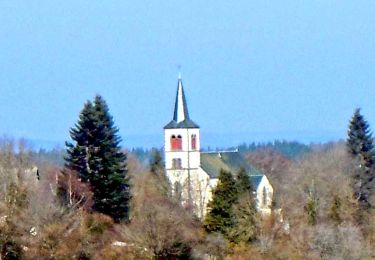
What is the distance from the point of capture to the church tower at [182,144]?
74.2 m

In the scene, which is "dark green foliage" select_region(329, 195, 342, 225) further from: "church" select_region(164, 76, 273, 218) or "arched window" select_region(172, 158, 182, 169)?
"arched window" select_region(172, 158, 182, 169)

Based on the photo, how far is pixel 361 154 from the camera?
201 ft

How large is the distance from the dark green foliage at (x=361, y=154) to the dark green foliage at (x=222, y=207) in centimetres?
1003

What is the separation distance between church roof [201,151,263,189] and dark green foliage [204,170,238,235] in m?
22.3

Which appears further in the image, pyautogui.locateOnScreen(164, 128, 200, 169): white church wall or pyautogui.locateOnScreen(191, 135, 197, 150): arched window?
pyautogui.locateOnScreen(191, 135, 197, 150): arched window

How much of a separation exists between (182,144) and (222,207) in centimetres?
2447

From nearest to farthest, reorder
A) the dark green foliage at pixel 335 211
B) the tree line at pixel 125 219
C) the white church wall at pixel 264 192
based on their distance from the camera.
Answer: the tree line at pixel 125 219 < the dark green foliage at pixel 335 211 < the white church wall at pixel 264 192

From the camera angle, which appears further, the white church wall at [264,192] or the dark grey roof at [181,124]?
the dark grey roof at [181,124]

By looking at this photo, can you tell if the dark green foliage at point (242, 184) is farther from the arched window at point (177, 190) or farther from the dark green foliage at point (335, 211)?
the arched window at point (177, 190)

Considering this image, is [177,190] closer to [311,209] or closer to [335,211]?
[335,211]

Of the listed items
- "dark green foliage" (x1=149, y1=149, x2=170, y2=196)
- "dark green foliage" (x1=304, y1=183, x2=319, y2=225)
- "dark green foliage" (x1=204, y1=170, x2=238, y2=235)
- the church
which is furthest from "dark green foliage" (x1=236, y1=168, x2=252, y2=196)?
the church

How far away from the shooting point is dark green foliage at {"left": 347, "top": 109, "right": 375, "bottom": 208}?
60219mm

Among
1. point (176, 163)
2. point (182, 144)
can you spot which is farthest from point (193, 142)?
point (176, 163)

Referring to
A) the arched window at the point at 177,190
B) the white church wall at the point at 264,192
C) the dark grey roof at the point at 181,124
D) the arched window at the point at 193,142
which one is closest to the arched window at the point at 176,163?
the arched window at the point at 193,142
